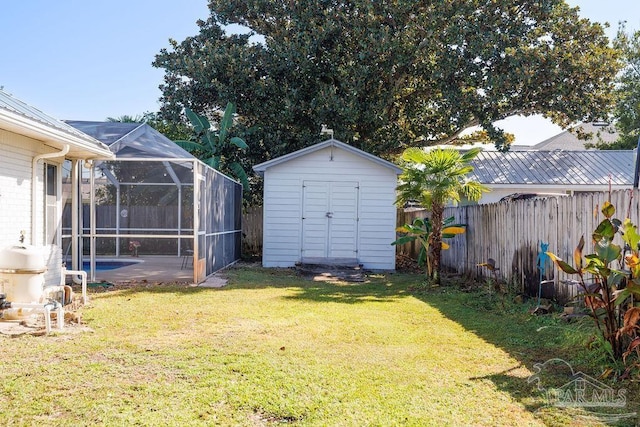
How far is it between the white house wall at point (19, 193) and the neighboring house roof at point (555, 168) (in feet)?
39.9

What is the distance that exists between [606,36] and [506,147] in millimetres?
4471

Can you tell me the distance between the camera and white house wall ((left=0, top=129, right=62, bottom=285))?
6.82 m

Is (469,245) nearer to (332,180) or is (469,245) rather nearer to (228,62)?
(332,180)

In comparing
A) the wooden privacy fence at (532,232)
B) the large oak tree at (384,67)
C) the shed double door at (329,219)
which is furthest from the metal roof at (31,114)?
the large oak tree at (384,67)

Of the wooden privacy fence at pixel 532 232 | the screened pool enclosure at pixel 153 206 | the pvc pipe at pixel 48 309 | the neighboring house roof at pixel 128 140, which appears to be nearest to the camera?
the pvc pipe at pixel 48 309

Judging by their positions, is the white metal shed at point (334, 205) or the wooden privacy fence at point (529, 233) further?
the white metal shed at point (334, 205)

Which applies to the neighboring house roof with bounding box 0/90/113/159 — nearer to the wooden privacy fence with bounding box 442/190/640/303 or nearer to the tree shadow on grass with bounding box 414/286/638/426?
the tree shadow on grass with bounding box 414/286/638/426

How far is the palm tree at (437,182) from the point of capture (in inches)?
389

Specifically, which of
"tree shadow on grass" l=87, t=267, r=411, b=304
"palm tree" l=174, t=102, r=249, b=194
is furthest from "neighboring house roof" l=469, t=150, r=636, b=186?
"palm tree" l=174, t=102, r=249, b=194

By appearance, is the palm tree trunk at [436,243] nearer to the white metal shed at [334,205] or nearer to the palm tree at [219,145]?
the white metal shed at [334,205]

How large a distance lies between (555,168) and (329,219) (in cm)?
847

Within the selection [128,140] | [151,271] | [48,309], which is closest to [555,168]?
[151,271]

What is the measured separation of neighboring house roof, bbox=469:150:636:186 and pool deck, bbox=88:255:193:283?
916 centimetres

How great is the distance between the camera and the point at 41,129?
6.61 metres
